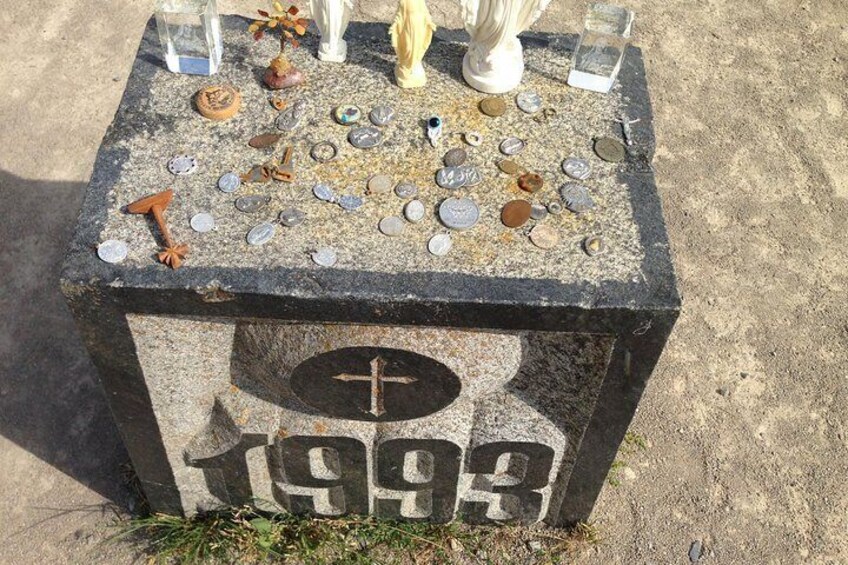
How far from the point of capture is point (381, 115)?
2979mm

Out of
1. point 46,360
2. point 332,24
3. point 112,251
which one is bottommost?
point 46,360

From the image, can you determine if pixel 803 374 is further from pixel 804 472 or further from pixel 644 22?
pixel 644 22

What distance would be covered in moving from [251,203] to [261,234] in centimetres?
14

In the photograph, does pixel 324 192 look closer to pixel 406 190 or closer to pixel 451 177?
pixel 406 190

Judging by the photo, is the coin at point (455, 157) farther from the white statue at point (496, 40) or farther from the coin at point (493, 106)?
the white statue at point (496, 40)

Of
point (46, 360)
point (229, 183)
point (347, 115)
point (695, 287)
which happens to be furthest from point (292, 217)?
point (695, 287)

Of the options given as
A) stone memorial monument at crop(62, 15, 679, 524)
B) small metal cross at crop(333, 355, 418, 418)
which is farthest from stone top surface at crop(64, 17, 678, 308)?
small metal cross at crop(333, 355, 418, 418)

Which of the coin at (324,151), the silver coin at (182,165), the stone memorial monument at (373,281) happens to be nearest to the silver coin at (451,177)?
the stone memorial monument at (373,281)

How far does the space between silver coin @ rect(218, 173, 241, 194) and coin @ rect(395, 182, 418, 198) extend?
0.50 meters

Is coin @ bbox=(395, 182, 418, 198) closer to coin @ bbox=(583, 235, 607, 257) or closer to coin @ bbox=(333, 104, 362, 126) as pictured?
coin @ bbox=(333, 104, 362, 126)

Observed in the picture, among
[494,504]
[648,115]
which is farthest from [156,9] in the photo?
[494,504]

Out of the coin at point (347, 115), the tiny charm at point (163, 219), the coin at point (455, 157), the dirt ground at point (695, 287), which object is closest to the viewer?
the tiny charm at point (163, 219)

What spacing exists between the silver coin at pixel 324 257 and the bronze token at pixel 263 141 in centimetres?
48

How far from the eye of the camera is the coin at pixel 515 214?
107 inches
